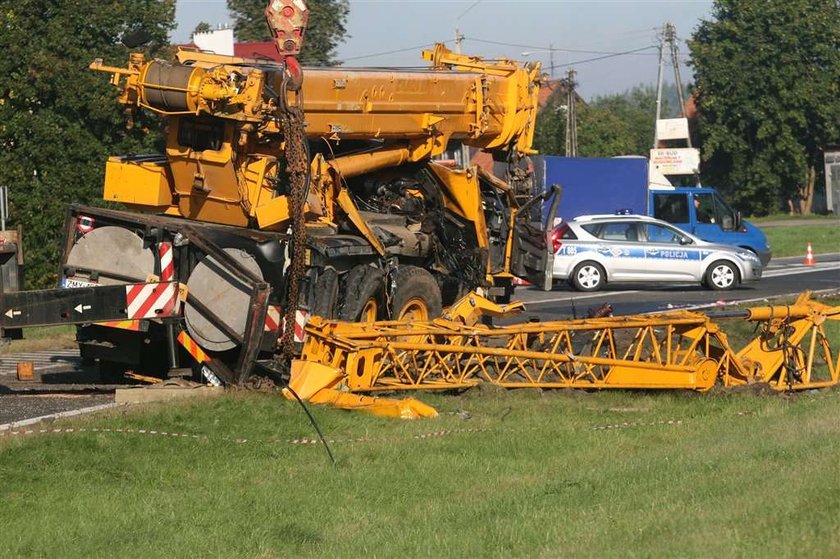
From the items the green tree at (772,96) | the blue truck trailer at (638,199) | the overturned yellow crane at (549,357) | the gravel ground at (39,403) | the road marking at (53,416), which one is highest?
the green tree at (772,96)

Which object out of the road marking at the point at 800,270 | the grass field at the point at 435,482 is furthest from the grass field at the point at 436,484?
the road marking at the point at 800,270

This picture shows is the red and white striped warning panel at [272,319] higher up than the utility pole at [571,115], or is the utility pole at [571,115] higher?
the utility pole at [571,115]

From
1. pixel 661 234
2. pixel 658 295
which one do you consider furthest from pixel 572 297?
pixel 661 234

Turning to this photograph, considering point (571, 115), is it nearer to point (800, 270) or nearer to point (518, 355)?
point (800, 270)

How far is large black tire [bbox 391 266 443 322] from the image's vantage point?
1515 cm

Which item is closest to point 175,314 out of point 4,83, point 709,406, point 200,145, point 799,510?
point 200,145

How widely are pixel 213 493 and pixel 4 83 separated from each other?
995 inches

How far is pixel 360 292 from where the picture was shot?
14.3 meters

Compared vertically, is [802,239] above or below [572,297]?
above

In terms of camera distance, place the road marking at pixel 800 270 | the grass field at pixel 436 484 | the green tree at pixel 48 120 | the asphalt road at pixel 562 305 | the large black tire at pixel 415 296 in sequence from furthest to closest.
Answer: the road marking at pixel 800 270 < the green tree at pixel 48 120 < the large black tire at pixel 415 296 < the asphalt road at pixel 562 305 < the grass field at pixel 436 484

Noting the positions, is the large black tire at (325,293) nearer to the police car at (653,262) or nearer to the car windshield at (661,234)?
the police car at (653,262)

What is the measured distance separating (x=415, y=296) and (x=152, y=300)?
361 cm

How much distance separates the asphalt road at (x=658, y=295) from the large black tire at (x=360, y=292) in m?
6.77

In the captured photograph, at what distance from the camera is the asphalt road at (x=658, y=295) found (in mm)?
23281
